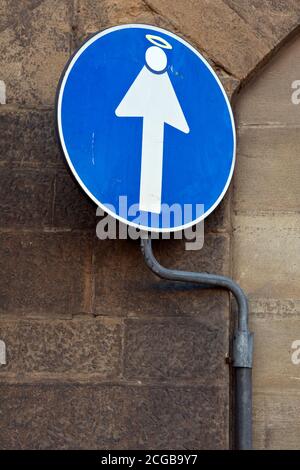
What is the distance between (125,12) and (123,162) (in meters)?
0.83

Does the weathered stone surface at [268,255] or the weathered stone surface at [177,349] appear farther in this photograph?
the weathered stone surface at [268,255]

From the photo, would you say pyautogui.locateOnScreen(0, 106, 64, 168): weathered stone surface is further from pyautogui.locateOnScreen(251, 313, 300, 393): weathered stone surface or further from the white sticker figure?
pyautogui.locateOnScreen(251, 313, 300, 393): weathered stone surface

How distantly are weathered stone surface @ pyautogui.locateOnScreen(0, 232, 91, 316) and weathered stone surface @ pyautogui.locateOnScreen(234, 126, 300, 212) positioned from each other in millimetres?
717

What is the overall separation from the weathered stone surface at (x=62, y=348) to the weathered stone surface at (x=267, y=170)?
2.61 feet

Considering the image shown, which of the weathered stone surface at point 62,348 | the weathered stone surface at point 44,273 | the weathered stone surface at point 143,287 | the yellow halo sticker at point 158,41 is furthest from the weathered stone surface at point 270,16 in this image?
the weathered stone surface at point 62,348

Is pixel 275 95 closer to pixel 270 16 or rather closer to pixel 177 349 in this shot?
pixel 270 16

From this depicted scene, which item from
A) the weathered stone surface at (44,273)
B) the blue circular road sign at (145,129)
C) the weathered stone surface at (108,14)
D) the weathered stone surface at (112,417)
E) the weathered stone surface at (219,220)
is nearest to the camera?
the blue circular road sign at (145,129)

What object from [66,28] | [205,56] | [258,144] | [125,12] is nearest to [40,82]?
[66,28]

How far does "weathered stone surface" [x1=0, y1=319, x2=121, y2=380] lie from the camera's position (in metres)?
3.11

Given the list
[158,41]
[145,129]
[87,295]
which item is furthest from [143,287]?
[158,41]

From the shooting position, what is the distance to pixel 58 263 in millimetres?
3209

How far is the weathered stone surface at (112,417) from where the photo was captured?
3.05 metres

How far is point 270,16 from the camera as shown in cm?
348

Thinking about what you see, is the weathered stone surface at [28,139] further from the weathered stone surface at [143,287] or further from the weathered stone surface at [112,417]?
the weathered stone surface at [112,417]
